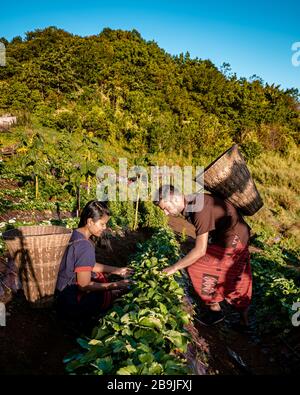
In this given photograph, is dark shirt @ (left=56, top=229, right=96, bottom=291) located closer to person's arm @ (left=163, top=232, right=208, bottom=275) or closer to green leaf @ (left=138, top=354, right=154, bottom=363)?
person's arm @ (left=163, top=232, right=208, bottom=275)

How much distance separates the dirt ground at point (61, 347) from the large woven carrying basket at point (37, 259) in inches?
7.2

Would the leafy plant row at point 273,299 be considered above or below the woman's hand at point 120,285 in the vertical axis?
below

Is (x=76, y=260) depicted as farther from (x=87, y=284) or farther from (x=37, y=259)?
(x=37, y=259)

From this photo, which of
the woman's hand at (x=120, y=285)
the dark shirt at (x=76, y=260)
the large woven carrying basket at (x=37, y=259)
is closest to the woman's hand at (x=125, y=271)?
the woman's hand at (x=120, y=285)

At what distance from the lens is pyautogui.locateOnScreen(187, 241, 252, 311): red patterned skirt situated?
340cm

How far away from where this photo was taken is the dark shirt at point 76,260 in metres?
2.69

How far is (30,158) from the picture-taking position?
661 centimetres

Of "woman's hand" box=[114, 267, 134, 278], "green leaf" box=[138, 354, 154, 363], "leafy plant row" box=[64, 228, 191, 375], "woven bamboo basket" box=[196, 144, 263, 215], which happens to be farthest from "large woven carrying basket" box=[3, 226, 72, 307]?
"green leaf" box=[138, 354, 154, 363]

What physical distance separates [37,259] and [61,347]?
0.84m

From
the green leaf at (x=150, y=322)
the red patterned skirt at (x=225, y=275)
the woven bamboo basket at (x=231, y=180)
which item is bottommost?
the red patterned skirt at (x=225, y=275)

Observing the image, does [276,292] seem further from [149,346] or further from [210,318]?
[149,346]

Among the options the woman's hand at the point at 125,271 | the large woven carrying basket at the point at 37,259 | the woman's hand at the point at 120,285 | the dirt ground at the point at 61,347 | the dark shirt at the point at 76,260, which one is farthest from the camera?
the woman's hand at the point at 125,271

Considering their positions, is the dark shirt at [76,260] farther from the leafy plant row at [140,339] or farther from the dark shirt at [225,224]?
the dark shirt at [225,224]

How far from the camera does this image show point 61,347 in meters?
2.76
